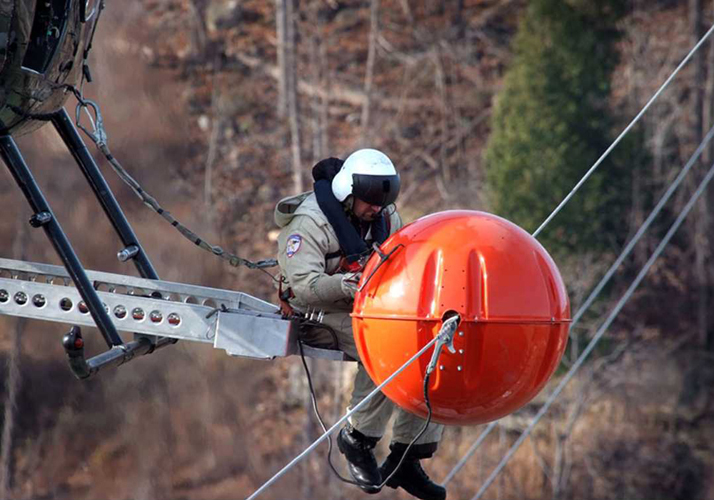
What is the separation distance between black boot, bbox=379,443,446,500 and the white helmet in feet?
5.01

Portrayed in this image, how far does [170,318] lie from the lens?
6832mm

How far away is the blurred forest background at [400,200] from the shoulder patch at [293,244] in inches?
567

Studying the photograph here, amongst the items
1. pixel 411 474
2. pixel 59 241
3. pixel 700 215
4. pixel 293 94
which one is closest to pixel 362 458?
pixel 411 474

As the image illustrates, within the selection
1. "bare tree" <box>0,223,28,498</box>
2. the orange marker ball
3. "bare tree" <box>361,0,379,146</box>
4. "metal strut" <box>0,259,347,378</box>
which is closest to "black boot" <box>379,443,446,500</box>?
"metal strut" <box>0,259,347,378</box>

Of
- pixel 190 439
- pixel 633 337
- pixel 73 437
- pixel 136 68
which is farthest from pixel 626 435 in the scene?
pixel 136 68

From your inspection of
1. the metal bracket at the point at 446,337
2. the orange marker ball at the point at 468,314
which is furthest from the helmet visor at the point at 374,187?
the metal bracket at the point at 446,337

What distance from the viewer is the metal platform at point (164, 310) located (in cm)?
670

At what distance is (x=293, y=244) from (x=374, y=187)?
21.2 inches

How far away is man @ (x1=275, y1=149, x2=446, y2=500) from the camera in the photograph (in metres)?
6.59

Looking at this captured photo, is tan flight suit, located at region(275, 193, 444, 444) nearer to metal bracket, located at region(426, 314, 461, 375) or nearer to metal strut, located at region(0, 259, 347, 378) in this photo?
metal strut, located at region(0, 259, 347, 378)

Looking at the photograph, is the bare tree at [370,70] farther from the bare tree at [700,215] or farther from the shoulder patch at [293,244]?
the shoulder patch at [293,244]

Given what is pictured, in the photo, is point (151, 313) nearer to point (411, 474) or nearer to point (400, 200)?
point (411, 474)

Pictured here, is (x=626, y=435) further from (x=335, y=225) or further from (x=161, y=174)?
(x=335, y=225)

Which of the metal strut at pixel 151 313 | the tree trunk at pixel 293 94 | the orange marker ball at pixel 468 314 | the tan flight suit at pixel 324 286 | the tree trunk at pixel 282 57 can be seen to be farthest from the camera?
the tree trunk at pixel 282 57
